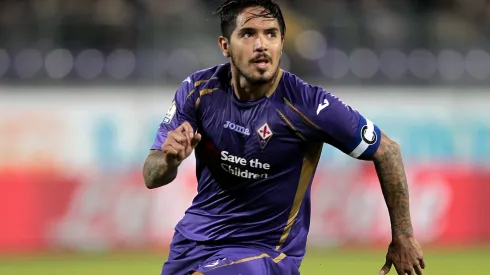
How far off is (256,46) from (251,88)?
0.88ft

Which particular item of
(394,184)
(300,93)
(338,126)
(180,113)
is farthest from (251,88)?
(394,184)

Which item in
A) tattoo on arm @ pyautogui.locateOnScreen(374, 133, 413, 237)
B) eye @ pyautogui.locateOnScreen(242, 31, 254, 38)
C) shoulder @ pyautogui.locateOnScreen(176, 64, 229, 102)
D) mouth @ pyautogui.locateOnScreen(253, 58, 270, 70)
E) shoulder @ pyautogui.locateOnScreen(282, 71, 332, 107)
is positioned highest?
eye @ pyautogui.locateOnScreen(242, 31, 254, 38)

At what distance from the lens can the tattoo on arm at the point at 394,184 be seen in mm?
5641

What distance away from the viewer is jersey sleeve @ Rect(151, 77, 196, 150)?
580 centimetres

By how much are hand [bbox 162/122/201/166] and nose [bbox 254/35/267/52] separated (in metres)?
0.66

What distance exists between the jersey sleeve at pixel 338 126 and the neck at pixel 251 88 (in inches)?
8.4

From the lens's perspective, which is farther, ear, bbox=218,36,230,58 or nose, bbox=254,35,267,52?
ear, bbox=218,36,230,58

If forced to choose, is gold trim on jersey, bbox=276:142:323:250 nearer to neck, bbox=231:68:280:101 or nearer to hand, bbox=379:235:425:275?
neck, bbox=231:68:280:101

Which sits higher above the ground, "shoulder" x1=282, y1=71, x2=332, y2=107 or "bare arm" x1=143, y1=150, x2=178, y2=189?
"shoulder" x1=282, y1=71, x2=332, y2=107

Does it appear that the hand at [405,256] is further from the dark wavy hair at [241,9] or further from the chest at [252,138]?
the dark wavy hair at [241,9]

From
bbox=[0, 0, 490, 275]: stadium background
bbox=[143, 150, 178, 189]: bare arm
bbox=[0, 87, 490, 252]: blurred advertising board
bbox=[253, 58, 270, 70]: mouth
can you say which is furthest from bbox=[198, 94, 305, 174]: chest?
bbox=[0, 87, 490, 252]: blurred advertising board

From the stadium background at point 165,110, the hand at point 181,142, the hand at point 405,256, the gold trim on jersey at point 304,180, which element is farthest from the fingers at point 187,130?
the stadium background at point 165,110

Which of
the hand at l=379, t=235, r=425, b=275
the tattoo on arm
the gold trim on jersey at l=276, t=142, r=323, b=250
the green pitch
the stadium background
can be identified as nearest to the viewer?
the hand at l=379, t=235, r=425, b=275

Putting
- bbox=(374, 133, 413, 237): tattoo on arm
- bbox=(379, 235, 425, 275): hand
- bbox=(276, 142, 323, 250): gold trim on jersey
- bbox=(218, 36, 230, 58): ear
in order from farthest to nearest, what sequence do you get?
bbox=(218, 36, 230, 58): ear
bbox=(276, 142, 323, 250): gold trim on jersey
bbox=(374, 133, 413, 237): tattoo on arm
bbox=(379, 235, 425, 275): hand
